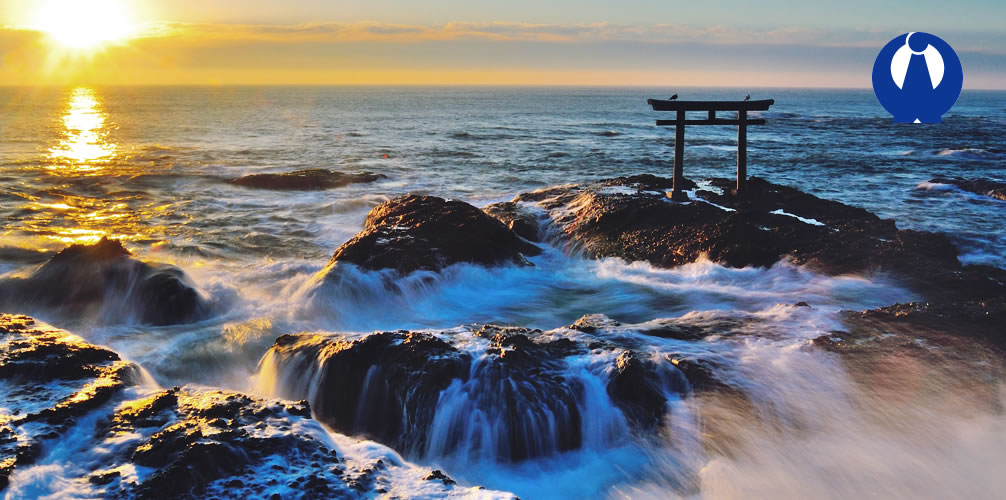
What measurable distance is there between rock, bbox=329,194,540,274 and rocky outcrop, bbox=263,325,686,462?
14.5 ft

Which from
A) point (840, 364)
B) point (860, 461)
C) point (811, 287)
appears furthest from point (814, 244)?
point (860, 461)

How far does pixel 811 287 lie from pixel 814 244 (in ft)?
4.95

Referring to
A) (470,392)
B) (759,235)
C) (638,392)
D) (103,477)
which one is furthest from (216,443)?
(759,235)

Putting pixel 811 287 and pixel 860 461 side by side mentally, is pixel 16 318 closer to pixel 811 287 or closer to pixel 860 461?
pixel 860 461

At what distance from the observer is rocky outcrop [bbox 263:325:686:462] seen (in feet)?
22.7

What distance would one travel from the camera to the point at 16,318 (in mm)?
8508

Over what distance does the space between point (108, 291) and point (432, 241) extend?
18.1 ft

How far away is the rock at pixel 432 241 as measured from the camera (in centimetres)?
1233

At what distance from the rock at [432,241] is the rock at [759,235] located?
1907 millimetres

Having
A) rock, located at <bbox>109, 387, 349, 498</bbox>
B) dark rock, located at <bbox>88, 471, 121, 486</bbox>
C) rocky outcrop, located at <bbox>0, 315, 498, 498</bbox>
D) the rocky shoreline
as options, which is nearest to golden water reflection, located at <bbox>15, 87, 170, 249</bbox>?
the rocky shoreline

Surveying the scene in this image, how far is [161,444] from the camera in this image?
546 cm

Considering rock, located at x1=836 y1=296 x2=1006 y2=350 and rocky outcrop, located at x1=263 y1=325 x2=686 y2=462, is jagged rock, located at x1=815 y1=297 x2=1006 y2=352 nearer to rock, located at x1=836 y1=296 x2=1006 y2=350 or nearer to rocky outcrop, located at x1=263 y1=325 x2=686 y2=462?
rock, located at x1=836 y1=296 x2=1006 y2=350

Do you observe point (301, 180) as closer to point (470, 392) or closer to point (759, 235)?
point (759, 235)

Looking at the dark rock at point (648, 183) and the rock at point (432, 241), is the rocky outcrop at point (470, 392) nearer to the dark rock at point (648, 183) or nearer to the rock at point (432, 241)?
the rock at point (432, 241)
